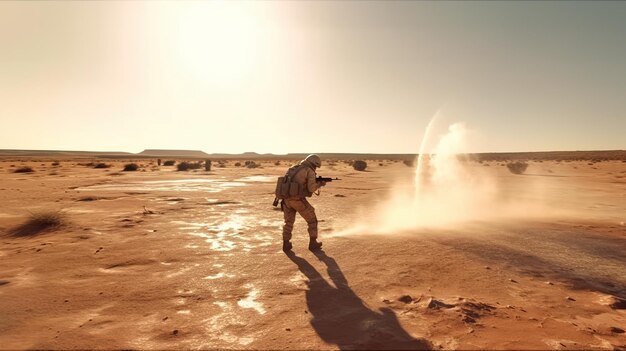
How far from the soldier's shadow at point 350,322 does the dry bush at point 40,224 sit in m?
8.08

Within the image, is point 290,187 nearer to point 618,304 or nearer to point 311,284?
point 311,284

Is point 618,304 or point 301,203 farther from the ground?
point 301,203

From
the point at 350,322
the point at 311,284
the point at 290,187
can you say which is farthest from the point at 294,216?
the point at 350,322

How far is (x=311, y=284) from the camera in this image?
5.83 meters

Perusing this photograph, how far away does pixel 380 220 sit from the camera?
37.5ft

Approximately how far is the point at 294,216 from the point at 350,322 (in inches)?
149

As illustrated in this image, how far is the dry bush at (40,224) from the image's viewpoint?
945 cm

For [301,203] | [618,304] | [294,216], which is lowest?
[618,304]

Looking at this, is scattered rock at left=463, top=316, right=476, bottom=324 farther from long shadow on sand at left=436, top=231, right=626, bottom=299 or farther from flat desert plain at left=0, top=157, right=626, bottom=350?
long shadow on sand at left=436, top=231, right=626, bottom=299

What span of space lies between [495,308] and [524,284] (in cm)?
136

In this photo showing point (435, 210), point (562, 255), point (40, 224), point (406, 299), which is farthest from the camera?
point (435, 210)

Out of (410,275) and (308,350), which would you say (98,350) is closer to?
(308,350)

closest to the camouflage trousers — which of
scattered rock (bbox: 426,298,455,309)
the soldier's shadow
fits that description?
the soldier's shadow

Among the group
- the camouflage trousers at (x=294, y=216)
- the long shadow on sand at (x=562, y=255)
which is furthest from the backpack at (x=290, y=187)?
the long shadow on sand at (x=562, y=255)
